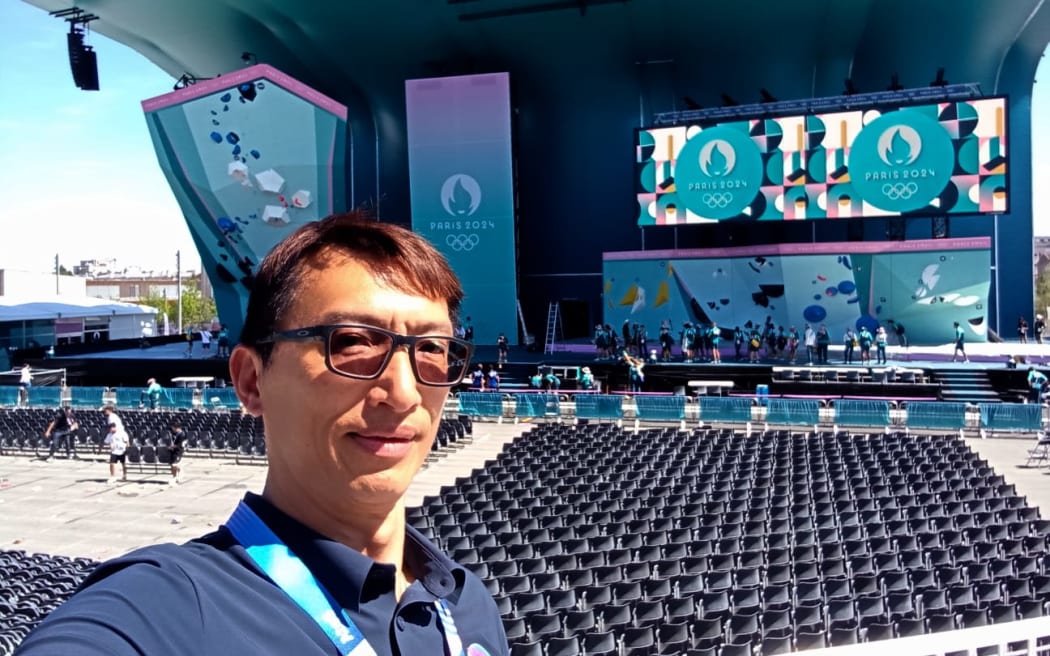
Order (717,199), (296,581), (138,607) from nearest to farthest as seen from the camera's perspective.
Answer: (138,607)
(296,581)
(717,199)

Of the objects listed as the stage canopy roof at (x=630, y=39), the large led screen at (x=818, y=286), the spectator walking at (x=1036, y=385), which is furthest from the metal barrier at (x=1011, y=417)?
the stage canopy roof at (x=630, y=39)

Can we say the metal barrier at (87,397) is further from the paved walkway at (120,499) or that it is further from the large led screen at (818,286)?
the large led screen at (818,286)

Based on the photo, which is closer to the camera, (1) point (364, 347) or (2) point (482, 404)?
(1) point (364, 347)

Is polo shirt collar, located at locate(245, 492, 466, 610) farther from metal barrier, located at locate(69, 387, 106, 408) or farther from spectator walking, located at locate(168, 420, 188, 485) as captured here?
metal barrier, located at locate(69, 387, 106, 408)

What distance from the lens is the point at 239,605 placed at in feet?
4.78

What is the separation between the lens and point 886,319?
34219mm

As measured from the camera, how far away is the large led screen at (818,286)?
110ft

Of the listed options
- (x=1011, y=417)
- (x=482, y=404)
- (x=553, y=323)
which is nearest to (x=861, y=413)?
(x=1011, y=417)

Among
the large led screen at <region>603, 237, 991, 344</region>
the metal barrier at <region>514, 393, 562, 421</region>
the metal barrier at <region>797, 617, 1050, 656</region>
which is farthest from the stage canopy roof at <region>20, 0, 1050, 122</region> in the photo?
the metal barrier at <region>797, 617, 1050, 656</region>

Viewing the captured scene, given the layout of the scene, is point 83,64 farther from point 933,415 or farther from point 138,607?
point 138,607

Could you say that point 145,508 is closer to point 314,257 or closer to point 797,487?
point 797,487

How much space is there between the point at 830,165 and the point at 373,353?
35.3m

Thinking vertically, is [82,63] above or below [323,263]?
above

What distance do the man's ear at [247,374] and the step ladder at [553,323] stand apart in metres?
37.9
